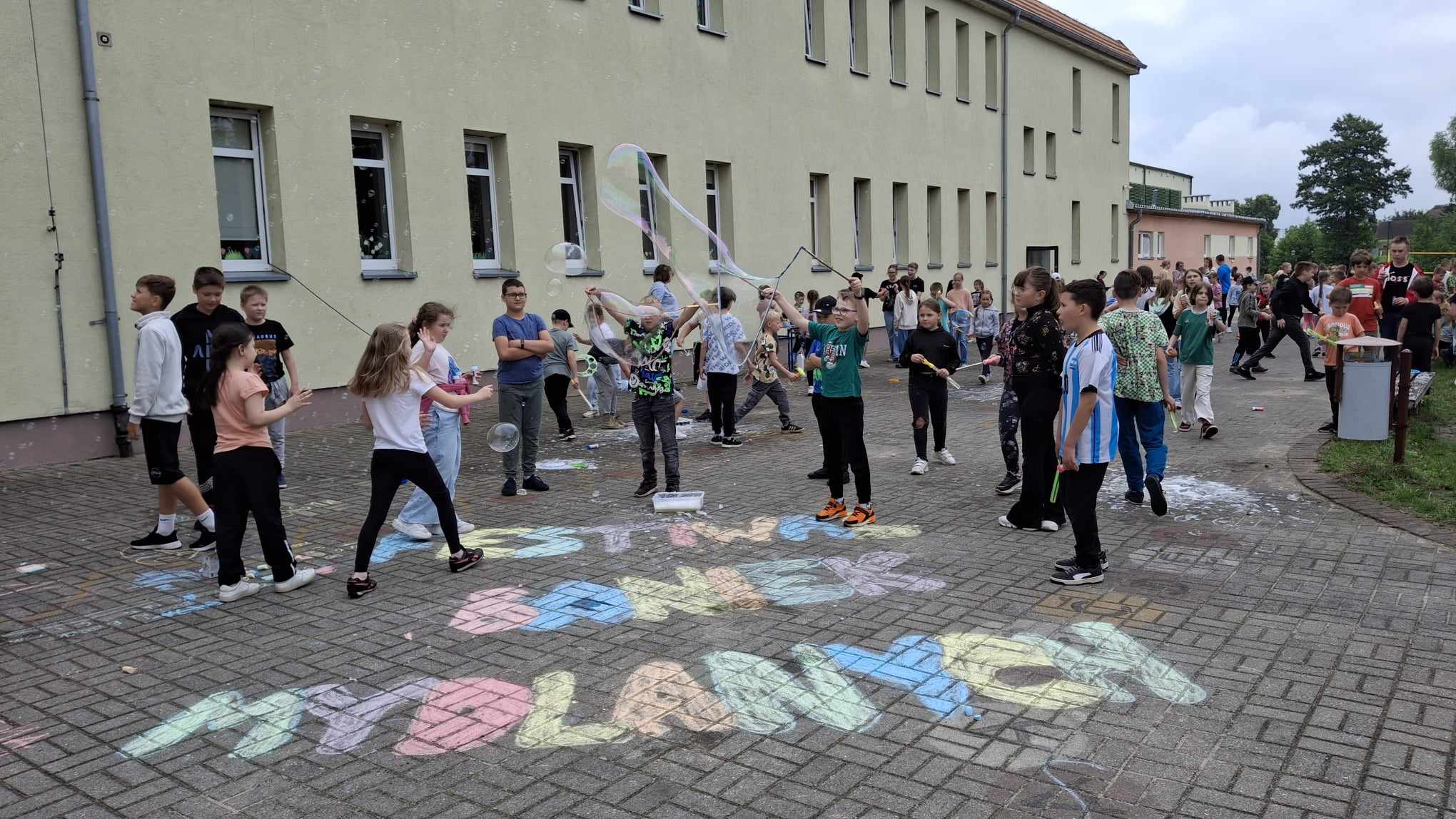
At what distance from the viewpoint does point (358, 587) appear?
5.96 meters

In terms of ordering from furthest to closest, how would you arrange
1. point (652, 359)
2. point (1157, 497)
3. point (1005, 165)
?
1. point (1005, 165)
2. point (652, 359)
3. point (1157, 497)

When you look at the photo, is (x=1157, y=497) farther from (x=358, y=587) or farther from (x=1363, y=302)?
(x=1363, y=302)

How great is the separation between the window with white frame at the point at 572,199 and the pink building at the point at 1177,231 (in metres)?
30.1

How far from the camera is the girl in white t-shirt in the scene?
6004 mm

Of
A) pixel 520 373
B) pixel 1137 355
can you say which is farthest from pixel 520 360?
pixel 1137 355

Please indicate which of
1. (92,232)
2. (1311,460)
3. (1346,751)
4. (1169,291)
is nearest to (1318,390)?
(1169,291)

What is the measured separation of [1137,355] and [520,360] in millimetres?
4757

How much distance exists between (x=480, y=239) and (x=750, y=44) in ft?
24.7

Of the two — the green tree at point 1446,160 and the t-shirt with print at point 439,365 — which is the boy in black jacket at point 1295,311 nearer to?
the t-shirt with print at point 439,365

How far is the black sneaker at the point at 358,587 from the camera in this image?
5957 millimetres

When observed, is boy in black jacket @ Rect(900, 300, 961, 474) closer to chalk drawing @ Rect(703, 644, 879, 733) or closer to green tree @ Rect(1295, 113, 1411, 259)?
chalk drawing @ Rect(703, 644, 879, 733)

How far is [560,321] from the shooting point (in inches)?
482

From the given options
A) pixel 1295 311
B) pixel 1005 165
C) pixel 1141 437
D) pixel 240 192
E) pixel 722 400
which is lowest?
pixel 1141 437

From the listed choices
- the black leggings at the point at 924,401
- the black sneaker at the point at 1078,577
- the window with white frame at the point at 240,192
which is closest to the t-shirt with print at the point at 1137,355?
the black leggings at the point at 924,401
